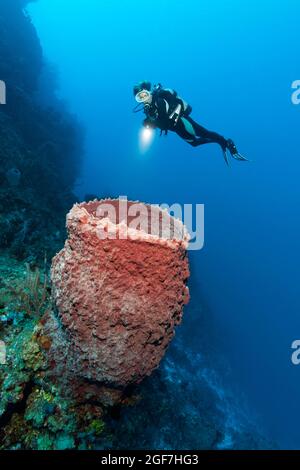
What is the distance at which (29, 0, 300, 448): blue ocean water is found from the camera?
3445 inches

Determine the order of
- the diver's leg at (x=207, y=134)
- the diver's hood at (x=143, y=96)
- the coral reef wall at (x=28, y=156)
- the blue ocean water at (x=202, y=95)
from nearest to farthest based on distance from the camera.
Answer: the coral reef wall at (x=28, y=156) < the diver's hood at (x=143, y=96) < the diver's leg at (x=207, y=134) < the blue ocean water at (x=202, y=95)

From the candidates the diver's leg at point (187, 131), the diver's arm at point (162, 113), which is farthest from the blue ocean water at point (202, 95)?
the diver's arm at point (162, 113)

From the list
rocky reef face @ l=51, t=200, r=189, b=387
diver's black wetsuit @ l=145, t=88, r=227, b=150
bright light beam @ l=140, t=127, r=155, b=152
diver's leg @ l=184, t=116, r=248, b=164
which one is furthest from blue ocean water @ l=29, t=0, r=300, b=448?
rocky reef face @ l=51, t=200, r=189, b=387

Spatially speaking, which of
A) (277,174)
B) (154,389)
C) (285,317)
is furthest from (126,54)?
(154,389)

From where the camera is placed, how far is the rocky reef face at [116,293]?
2205 mm

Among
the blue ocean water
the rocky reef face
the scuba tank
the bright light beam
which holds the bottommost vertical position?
the rocky reef face

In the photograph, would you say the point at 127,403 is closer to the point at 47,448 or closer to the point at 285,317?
the point at 47,448

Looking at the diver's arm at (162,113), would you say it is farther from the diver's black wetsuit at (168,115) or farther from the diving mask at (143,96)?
the diving mask at (143,96)

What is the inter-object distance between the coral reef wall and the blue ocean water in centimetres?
5494

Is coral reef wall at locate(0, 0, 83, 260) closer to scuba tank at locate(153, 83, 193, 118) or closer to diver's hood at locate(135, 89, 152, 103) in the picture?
diver's hood at locate(135, 89, 152, 103)

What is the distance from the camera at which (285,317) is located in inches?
1858

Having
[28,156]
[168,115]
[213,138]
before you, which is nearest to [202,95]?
[28,156]

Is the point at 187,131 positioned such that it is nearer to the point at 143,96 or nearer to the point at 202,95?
the point at 143,96

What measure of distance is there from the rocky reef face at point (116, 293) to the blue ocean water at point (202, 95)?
6598 cm
